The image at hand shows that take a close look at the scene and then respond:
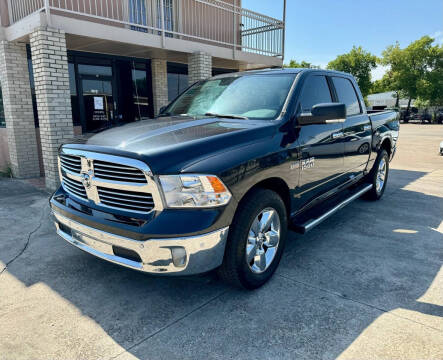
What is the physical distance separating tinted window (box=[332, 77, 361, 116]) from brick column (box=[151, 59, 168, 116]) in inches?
255

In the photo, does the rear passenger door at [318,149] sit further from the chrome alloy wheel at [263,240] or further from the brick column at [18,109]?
the brick column at [18,109]

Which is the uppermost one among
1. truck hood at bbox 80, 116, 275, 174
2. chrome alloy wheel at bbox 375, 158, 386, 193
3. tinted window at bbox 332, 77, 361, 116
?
tinted window at bbox 332, 77, 361, 116

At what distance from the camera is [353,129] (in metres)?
4.57

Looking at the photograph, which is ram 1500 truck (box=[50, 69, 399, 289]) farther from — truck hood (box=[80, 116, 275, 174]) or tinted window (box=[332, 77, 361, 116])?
tinted window (box=[332, 77, 361, 116])

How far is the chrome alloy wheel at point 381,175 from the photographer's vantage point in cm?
590

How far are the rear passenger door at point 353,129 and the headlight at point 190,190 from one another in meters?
2.38

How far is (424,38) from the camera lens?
153 ft

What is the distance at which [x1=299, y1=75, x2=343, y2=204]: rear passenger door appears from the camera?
3521mm

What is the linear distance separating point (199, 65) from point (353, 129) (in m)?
5.52

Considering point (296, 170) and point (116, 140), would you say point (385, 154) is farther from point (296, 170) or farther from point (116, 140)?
point (116, 140)

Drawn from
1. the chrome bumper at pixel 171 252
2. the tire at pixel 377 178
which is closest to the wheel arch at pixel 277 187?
the chrome bumper at pixel 171 252

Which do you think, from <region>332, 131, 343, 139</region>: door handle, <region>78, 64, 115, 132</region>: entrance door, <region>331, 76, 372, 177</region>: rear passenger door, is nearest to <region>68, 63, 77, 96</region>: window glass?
<region>78, 64, 115, 132</region>: entrance door

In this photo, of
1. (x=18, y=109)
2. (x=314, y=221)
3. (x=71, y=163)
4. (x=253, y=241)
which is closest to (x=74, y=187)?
(x=71, y=163)

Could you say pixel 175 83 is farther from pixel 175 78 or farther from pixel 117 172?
pixel 117 172
